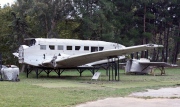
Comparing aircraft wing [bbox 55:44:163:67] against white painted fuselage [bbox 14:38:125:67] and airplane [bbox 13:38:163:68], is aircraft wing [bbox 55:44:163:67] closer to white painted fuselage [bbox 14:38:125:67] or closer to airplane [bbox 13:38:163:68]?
airplane [bbox 13:38:163:68]

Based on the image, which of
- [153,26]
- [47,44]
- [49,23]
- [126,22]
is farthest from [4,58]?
[153,26]

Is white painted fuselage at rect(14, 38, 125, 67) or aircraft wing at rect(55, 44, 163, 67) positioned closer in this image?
aircraft wing at rect(55, 44, 163, 67)

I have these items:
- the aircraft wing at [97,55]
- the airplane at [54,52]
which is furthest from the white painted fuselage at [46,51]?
the aircraft wing at [97,55]

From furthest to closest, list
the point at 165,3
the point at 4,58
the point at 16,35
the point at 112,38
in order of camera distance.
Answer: the point at 165,3
the point at 112,38
the point at 4,58
the point at 16,35

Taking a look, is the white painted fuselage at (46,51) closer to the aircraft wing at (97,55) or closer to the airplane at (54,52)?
the airplane at (54,52)

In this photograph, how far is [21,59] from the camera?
2128 cm

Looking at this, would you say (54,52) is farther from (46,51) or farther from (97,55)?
(97,55)

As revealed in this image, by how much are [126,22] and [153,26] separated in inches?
146

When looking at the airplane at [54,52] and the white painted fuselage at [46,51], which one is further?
the white painted fuselage at [46,51]

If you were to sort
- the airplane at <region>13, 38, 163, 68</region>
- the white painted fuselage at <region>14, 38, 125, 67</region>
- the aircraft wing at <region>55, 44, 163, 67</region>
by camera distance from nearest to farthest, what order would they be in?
the aircraft wing at <region>55, 44, 163, 67</region> < the airplane at <region>13, 38, 163, 68</region> < the white painted fuselage at <region>14, 38, 125, 67</region>

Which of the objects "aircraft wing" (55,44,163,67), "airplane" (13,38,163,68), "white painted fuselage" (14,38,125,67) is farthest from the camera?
"white painted fuselage" (14,38,125,67)

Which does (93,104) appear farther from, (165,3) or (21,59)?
(165,3)

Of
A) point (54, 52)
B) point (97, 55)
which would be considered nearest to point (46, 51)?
point (54, 52)

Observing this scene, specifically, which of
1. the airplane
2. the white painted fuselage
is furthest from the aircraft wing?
the white painted fuselage
